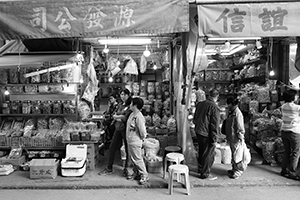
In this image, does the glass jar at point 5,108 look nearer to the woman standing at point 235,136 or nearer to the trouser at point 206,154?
the trouser at point 206,154

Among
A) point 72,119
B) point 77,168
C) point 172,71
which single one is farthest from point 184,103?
point 72,119

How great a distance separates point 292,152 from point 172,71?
3.94m

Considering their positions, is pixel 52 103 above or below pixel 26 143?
above

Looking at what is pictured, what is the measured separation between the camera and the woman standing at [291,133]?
5.05 metres

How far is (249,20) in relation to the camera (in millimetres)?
3771

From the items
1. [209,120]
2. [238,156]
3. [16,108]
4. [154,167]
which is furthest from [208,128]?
[16,108]

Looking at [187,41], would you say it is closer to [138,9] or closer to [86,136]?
[138,9]

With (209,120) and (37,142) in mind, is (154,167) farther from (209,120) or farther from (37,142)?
(37,142)

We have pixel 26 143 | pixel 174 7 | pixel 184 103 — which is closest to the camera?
pixel 174 7

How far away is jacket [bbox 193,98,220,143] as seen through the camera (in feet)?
16.6

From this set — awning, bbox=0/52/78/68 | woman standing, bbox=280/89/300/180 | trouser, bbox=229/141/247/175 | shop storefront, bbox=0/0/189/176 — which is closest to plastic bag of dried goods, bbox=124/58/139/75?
shop storefront, bbox=0/0/189/176

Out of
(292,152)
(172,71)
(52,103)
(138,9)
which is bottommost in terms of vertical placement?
(292,152)

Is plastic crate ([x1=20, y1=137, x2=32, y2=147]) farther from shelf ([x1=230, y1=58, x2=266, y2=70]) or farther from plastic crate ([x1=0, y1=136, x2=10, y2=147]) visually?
shelf ([x1=230, y1=58, x2=266, y2=70])

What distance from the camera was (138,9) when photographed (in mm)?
3783
